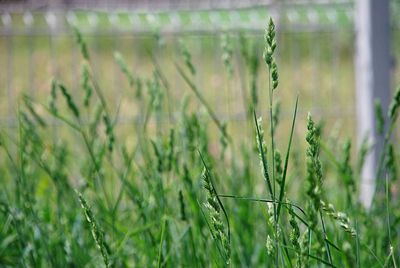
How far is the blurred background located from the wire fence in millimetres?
12

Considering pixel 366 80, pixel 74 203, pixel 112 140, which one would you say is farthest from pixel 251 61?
pixel 366 80

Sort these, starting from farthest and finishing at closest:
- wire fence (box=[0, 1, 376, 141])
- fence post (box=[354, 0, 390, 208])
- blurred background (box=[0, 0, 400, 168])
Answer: wire fence (box=[0, 1, 376, 141])
blurred background (box=[0, 0, 400, 168])
fence post (box=[354, 0, 390, 208])

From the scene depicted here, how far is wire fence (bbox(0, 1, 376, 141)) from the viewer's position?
3760 mm

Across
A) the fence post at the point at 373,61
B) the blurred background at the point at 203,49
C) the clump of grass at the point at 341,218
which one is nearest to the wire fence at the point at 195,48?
A: the blurred background at the point at 203,49

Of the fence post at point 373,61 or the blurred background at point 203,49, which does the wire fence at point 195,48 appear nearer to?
the blurred background at point 203,49

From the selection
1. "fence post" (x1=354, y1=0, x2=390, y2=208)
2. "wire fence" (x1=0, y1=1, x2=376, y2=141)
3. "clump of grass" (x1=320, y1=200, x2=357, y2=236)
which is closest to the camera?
"clump of grass" (x1=320, y1=200, x2=357, y2=236)

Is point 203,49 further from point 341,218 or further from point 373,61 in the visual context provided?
point 341,218

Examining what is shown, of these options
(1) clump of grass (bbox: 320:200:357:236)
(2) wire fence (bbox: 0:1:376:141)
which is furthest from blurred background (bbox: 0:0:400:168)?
(1) clump of grass (bbox: 320:200:357:236)

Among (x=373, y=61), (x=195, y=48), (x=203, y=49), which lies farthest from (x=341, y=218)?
(x=195, y=48)

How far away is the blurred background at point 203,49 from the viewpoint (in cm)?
346

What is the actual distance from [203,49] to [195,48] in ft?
0.91

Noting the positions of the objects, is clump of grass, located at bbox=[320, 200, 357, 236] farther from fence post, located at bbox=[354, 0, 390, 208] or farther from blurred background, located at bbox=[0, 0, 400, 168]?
fence post, located at bbox=[354, 0, 390, 208]

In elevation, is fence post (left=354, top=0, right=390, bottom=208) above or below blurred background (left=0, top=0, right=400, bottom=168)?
below

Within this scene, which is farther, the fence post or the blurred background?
the blurred background
